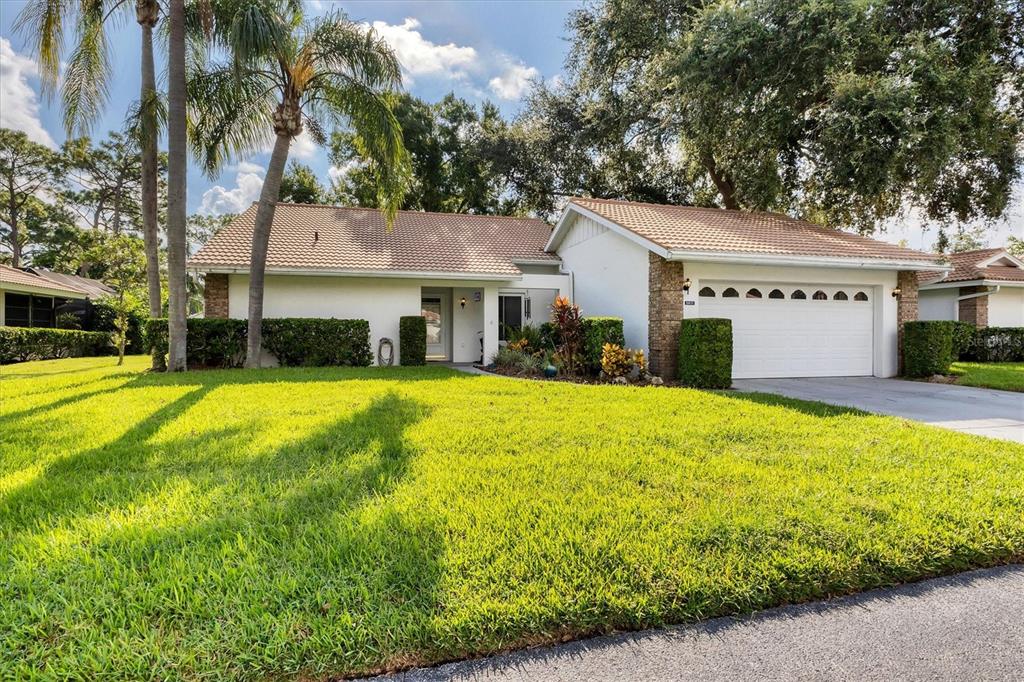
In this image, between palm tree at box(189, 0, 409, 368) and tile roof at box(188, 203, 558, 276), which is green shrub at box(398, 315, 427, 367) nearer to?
tile roof at box(188, 203, 558, 276)

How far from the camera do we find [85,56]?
11.6 metres

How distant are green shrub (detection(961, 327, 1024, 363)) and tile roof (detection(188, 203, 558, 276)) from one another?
14.3 m

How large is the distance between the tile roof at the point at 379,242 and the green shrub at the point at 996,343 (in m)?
14.3

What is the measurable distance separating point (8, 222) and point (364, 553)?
139 feet

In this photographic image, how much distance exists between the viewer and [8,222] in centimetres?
3078

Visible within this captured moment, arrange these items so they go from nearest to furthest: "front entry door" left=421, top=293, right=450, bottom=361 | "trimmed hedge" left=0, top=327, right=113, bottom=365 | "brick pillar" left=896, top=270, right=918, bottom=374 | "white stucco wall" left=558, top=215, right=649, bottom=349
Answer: "white stucco wall" left=558, top=215, right=649, bottom=349 < "brick pillar" left=896, top=270, right=918, bottom=374 < "front entry door" left=421, top=293, right=450, bottom=361 < "trimmed hedge" left=0, top=327, right=113, bottom=365

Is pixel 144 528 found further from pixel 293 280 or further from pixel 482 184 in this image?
pixel 482 184

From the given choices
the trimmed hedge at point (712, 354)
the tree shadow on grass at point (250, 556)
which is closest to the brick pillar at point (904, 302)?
the trimmed hedge at point (712, 354)

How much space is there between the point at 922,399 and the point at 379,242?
43.9 feet

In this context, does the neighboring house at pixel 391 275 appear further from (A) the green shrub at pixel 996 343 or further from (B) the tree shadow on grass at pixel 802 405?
(A) the green shrub at pixel 996 343

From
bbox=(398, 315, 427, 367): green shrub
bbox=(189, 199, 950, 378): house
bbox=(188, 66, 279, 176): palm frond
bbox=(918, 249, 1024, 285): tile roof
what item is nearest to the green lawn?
bbox=(189, 199, 950, 378): house

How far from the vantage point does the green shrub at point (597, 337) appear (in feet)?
35.0

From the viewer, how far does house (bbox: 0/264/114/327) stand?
18.1m

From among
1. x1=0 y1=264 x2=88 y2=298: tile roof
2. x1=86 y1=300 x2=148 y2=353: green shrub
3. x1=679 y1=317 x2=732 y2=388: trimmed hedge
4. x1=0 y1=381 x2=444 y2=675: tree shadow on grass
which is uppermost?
x1=0 y1=264 x2=88 y2=298: tile roof
